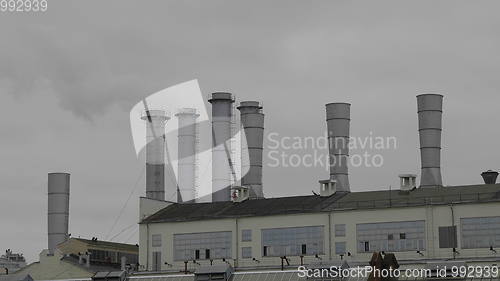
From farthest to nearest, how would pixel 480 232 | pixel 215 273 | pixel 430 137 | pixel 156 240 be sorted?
pixel 430 137
pixel 156 240
pixel 480 232
pixel 215 273

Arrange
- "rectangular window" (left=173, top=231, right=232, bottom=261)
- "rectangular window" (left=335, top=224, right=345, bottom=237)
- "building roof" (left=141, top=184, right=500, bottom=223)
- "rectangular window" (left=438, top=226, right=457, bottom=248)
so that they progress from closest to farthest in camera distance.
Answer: "rectangular window" (left=438, top=226, right=457, bottom=248) → "building roof" (left=141, top=184, right=500, bottom=223) → "rectangular window" (left=335, top=224, right=345, bottom=237) → "rectangular window" (left=173, top=231, right=232, bottom=261)

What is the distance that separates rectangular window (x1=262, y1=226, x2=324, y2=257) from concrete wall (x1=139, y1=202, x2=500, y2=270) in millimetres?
431

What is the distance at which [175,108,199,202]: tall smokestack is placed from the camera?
129 metres

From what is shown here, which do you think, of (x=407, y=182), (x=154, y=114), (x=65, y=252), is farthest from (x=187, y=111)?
(x=407, y=182)

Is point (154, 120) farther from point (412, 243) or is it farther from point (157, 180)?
point (412, 243)

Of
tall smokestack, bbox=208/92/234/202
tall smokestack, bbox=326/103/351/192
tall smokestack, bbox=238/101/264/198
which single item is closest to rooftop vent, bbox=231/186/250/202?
tall smokestack, bbox=326/103/351/192

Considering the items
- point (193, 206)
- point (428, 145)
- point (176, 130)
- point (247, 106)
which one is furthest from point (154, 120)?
point (428, 145)

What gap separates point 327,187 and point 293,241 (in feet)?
23.0

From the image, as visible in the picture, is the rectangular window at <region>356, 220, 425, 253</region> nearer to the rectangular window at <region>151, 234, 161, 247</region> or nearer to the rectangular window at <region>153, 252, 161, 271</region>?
the rectangular window at <region>153, 252, 161, 271</region>

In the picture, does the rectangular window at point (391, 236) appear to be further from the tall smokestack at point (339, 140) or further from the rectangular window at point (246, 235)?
the tall smokestack at point (339, 140)

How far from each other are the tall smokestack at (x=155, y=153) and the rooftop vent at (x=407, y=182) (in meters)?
36.7

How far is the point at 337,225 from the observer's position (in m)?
98.2

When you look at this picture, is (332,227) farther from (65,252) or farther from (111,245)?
(111,245)

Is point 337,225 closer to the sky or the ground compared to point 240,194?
closer to the ground
